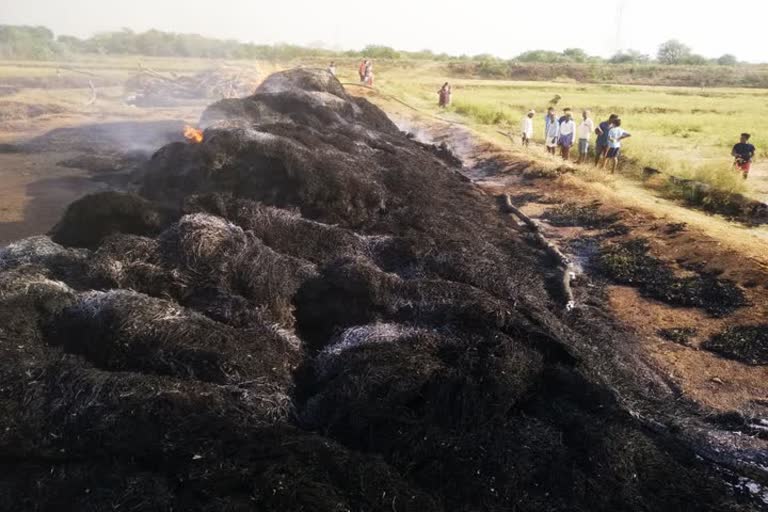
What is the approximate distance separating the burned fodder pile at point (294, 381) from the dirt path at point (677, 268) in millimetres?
656

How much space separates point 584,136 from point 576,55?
70.2 metres

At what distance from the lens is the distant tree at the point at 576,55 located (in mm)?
75537

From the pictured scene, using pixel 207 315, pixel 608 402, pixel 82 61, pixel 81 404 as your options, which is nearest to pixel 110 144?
pixel 207 315

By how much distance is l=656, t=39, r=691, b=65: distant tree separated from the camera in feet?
274

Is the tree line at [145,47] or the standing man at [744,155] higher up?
the tree line at [145,47]

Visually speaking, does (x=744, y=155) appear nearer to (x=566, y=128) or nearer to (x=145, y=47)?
(x=566, y=128)

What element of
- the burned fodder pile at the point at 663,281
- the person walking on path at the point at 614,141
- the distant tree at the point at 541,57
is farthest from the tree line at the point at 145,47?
the burned fodder pile at the point at 663,281

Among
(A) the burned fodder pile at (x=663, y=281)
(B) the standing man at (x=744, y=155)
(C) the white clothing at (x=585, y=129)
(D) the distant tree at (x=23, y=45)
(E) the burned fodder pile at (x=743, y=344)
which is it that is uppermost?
(D) the distant tree at (x=23, y=45)

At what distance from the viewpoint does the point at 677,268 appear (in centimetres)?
977

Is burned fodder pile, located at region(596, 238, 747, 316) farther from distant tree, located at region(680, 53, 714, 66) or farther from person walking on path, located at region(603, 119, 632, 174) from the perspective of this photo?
distant tree, located at region(680, 53, 714, 66)

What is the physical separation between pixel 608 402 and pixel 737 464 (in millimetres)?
998

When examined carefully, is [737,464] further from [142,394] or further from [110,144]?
[110,144]

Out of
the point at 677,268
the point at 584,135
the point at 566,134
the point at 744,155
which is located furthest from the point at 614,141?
the point at 677,268

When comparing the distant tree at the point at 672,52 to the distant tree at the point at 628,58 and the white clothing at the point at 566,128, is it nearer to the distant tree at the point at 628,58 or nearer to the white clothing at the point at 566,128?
the distant tree at the point at 628,58
